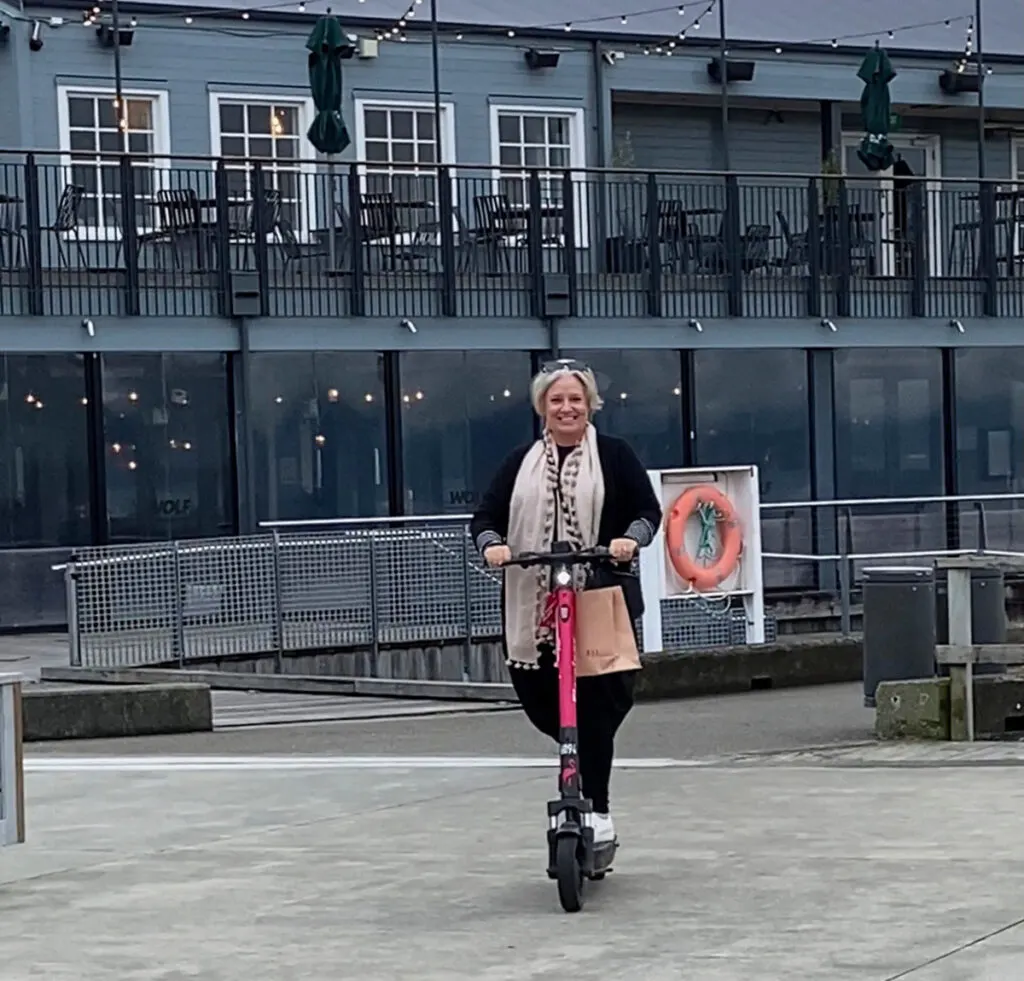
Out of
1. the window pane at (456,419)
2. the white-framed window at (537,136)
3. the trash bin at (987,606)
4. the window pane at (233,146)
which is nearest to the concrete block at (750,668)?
the trash bin at (987,606)

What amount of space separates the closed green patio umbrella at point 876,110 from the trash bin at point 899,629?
15.7 m

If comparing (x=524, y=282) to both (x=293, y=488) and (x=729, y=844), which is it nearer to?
(x=293, y=488)

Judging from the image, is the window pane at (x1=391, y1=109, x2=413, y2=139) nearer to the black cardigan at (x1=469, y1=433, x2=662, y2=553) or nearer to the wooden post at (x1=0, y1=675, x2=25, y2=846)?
the wooden post at (x1=0, y1=675, x2=25, y2=846)

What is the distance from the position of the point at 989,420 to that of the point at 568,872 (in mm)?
21934

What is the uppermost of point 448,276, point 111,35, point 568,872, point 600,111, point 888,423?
point 111,35

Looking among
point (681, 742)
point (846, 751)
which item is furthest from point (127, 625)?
point (846, 751)

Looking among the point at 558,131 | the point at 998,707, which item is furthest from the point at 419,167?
the point at 998,707

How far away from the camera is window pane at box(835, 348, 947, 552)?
90.5 feet

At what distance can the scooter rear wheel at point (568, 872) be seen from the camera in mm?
7523

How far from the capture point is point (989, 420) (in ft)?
94.1

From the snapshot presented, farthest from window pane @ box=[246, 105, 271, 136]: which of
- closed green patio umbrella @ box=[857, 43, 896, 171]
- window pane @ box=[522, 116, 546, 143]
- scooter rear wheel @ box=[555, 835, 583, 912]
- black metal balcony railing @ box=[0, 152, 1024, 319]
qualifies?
scooter rear wheel @ box=[555, 835, 583, 912]

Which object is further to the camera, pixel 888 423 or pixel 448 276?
pixel 888 423

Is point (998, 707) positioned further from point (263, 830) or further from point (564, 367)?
point (564, 367)

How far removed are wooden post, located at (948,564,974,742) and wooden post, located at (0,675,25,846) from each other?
595cm
